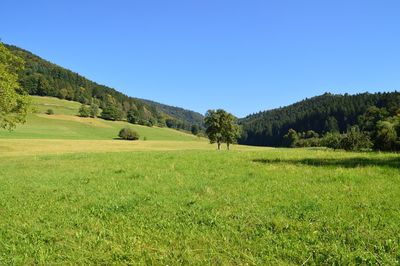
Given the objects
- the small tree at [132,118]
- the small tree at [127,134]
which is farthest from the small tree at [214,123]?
the small tree at [132,118]

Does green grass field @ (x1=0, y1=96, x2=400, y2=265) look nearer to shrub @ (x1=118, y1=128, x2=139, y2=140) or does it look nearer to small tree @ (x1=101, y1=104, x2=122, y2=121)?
shrub @ (x1=118, y1=128, x2=139, y2=140)

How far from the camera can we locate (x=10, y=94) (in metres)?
45.3

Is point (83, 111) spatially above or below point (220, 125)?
above

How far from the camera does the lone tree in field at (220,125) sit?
92.2 metres

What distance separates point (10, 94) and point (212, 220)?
141ft

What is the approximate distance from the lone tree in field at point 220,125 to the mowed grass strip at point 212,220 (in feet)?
251

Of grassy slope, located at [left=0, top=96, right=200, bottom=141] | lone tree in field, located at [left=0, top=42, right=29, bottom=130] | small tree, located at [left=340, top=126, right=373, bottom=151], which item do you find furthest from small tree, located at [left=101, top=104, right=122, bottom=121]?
lone tree in field, located at [left=0, top=42, right=29, bottom=130]

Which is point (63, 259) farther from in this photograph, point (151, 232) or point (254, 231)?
point (254, 231)

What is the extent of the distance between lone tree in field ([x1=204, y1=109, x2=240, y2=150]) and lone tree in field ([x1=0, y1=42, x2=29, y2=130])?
1924 inches

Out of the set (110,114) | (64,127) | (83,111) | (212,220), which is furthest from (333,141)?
(212,220)

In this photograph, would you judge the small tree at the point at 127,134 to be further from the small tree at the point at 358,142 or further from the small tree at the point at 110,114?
the small tree at the point at 358,142

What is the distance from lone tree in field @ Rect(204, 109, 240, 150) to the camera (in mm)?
92250

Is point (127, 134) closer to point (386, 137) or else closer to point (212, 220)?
point (386, 137)

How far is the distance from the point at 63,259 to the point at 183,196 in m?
5.29
